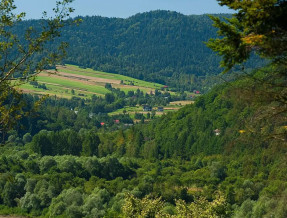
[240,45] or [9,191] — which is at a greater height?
[240,45]

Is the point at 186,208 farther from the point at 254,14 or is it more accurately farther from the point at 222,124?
the point at 222,124

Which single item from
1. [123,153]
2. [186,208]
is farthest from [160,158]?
[186,208]

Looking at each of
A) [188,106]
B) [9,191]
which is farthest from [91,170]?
[188,106]

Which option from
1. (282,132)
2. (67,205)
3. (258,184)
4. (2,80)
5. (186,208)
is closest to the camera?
(282,132)

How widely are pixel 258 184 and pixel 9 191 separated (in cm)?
3783

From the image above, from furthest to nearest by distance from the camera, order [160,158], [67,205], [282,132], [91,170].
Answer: [160,158] → [91,170] → [67,205] → [282,132]

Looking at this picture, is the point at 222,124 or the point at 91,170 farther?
the point at 222,124

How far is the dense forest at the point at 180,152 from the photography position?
50.5ft

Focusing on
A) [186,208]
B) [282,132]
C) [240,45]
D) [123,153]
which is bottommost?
[123,153]

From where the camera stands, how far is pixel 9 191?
7206cm

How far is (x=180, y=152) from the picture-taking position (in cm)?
12675

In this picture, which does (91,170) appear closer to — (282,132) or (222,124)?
(222,124)

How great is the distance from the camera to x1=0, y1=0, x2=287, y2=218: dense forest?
50.5 feet

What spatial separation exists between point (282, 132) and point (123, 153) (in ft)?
368
